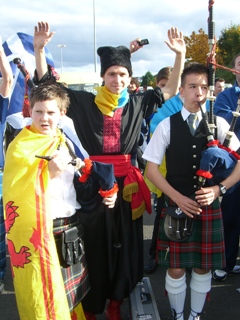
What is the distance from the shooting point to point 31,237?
5.80 ft

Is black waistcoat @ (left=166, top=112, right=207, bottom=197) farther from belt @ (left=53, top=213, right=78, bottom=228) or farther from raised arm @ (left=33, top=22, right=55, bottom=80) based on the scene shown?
raised arm @ (left=33, top=22, right=55, bottom=80)

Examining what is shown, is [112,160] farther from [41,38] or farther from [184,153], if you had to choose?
[41,38]

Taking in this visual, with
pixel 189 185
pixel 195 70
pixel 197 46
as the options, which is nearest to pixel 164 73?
pixel 195 70

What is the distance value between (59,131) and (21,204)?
0.52 meters

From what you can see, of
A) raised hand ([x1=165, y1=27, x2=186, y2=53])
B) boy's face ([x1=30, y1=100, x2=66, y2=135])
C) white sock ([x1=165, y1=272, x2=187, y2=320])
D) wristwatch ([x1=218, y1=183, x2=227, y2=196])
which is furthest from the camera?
raised hand ([x1=165, y1=27, x2=186, y2=53])

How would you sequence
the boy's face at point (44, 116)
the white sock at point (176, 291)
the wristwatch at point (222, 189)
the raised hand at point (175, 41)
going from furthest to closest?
1. the raised hand at point (175, 41)
2. the white sock at point (176, 291)
3. the wristwatch at point (222, 189)
4. the boy's face at point (44, 116)

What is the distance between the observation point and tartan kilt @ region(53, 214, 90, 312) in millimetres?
2006

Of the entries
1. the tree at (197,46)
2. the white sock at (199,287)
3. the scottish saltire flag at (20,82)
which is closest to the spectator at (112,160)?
the scottish saltire flag at (20,82)

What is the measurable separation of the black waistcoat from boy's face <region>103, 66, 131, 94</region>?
16.4 inches

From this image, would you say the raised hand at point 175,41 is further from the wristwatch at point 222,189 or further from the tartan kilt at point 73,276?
the tartan kilt at point 73,276

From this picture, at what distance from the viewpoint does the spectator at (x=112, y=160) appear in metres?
2.35

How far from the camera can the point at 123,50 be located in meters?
2.38

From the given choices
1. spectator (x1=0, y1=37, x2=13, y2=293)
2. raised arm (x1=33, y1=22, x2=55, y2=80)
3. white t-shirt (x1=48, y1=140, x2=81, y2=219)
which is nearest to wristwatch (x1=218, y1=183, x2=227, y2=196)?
white t-shirt (x1=48, y1=140, x2=81, y2=219)

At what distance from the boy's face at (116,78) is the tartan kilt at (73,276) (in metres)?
0.90
